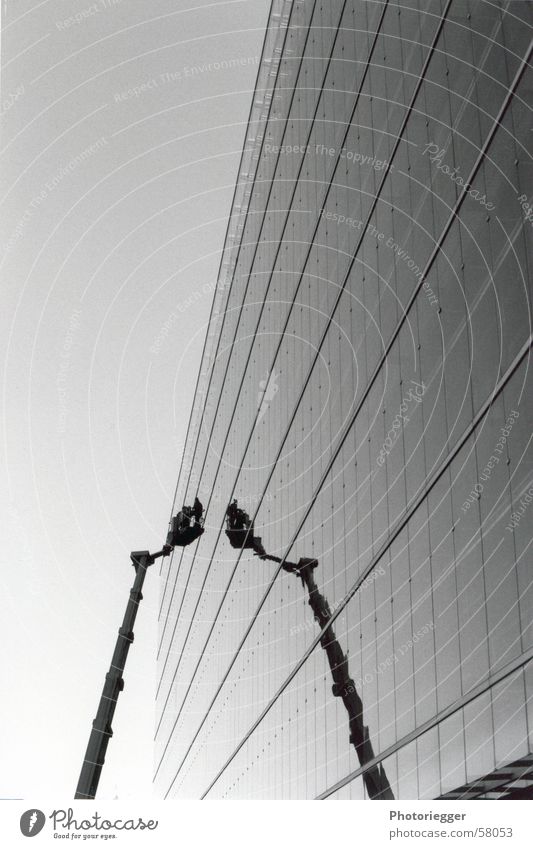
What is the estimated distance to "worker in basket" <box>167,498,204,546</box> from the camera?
2333 cm

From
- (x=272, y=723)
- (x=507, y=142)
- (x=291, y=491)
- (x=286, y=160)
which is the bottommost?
(x=272, y=723)

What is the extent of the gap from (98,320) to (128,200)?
6.59 feet

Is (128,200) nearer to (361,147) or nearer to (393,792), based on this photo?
(361,147)

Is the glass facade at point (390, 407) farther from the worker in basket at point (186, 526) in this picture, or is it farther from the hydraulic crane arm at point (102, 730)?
the hydraulic crane arm at point (102, 730)

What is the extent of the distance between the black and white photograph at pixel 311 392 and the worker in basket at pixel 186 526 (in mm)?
546

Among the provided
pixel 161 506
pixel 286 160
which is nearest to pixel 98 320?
pixel 286 160

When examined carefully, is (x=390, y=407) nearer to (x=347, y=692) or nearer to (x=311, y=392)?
(x=347, y=692)

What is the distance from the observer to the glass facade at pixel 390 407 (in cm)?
902

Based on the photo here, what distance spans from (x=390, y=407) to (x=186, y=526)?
46.1 feet

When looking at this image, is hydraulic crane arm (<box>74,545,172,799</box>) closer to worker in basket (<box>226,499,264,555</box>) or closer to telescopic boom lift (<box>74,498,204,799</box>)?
telescopic boom lift (<box>74,498,204,799</box>)

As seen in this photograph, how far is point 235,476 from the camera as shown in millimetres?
26125

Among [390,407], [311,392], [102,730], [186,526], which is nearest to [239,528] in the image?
[186,526]

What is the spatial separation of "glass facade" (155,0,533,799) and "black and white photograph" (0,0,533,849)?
54mm

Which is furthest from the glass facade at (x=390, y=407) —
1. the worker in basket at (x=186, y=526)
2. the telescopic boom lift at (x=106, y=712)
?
the telescopic boom lift at (x=106, y=712)
